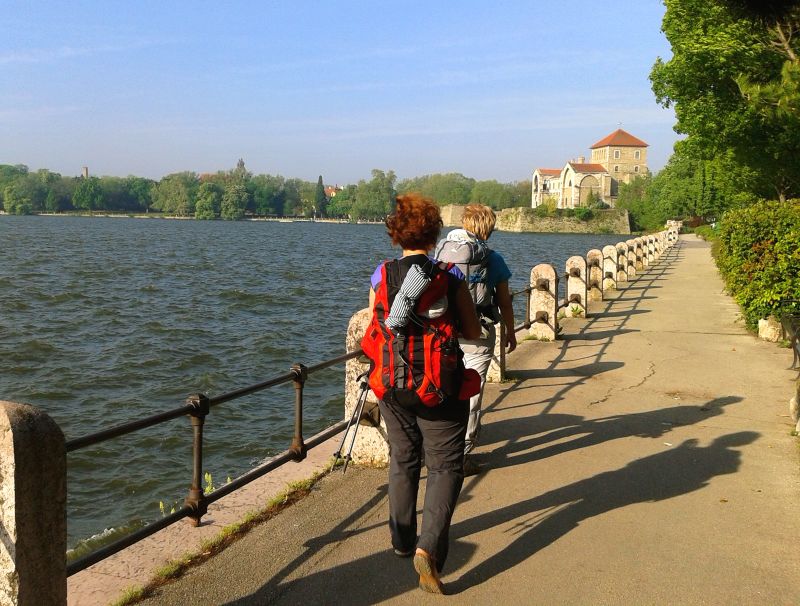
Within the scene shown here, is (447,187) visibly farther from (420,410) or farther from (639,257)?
(420,410)

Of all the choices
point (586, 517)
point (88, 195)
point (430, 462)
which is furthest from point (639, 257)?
point (88, 195)

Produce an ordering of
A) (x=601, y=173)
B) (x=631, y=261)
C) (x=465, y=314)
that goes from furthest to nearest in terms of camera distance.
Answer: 1. (x=601, y=173)
2. (x=631, y=261)
3. (x=465, y=314)

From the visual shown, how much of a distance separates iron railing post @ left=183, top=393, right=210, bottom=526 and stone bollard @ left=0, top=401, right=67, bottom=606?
48.0 inches

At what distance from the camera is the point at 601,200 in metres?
144

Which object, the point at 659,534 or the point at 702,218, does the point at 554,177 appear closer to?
the point at 702,218

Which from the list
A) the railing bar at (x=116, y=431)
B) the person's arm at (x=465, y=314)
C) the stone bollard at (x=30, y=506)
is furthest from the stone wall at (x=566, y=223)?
the stone bollard at (x=30, y=506)

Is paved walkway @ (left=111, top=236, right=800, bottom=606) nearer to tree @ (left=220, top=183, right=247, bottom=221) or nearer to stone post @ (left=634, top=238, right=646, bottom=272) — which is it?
stone post @ (left=634, top=238, right=646, bottom=272)

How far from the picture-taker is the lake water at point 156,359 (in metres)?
9.92

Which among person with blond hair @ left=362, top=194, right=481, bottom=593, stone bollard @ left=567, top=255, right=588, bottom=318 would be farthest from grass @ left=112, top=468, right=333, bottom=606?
stone bollard @ left=567, top=255, right=588, bottom=318

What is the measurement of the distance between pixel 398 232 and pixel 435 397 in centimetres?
92

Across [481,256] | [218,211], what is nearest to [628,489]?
[481,256]

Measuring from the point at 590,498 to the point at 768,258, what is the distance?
7495mm

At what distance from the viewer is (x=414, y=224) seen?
407cm

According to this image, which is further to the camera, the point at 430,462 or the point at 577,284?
the point at 577,284
